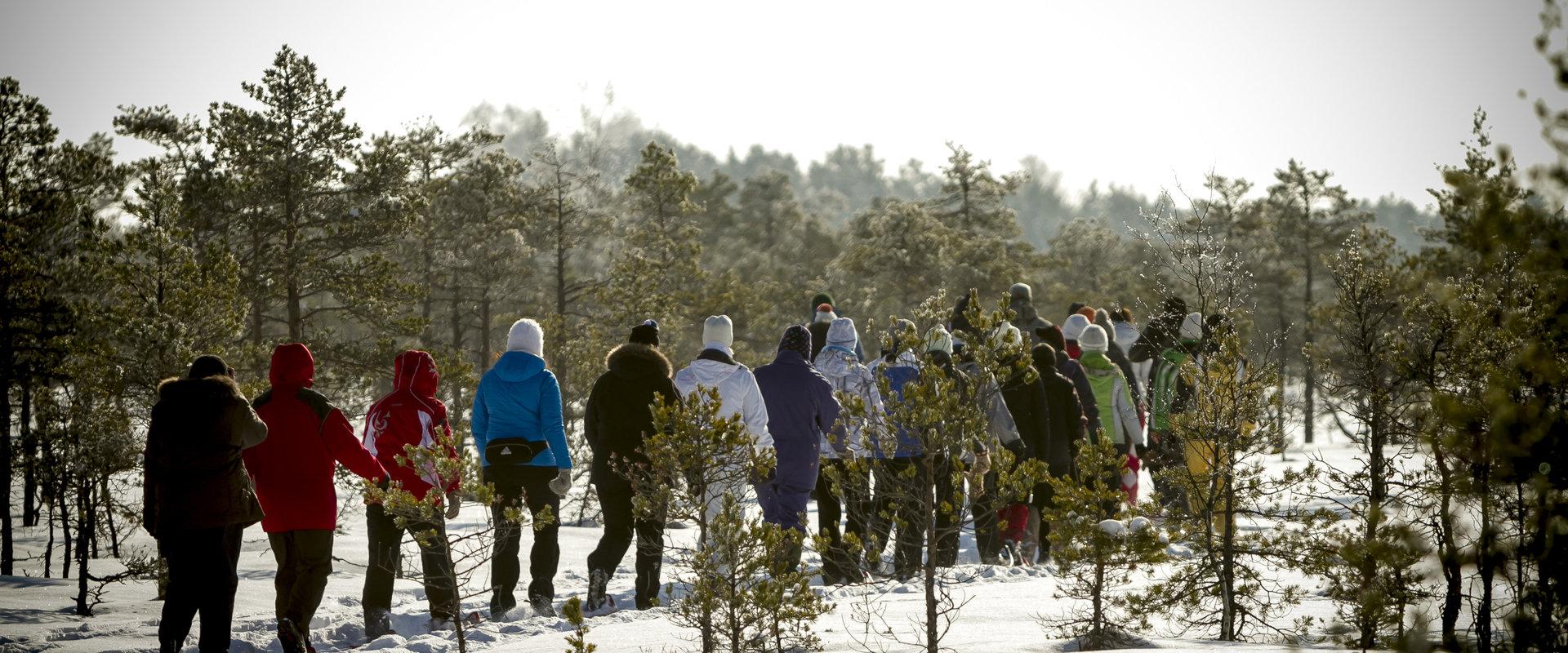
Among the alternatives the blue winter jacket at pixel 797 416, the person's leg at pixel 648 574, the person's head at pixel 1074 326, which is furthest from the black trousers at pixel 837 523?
the person's head at pixel 1074 326

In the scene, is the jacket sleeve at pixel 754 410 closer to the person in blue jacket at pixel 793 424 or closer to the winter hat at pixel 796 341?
the person in blue jacket at pixel 793 424

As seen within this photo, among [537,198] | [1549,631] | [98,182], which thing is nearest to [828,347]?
[1549,631]

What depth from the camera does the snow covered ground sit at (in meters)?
6.20

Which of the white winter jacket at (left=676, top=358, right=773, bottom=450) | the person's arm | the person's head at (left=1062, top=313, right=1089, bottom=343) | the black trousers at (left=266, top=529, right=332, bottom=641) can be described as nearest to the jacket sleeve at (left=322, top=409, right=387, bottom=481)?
the black trousers at (left=266, top=529, right=332, bottom=641)

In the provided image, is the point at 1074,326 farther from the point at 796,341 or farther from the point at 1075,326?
the point at 796,341

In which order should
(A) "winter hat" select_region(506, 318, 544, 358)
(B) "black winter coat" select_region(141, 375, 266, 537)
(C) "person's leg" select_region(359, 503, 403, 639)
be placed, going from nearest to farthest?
(B) "black winter coat" select_region(141, 375, 266, 537)
(C) "person's leg" select_region(359, 503, 403, 639)
(A) "winter hat" select_region(506, 318, 544, 358)

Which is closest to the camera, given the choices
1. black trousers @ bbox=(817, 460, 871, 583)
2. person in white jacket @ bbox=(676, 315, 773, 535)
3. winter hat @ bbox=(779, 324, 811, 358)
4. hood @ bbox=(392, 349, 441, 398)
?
hood @ bbox=(392, 349, 441, 398)

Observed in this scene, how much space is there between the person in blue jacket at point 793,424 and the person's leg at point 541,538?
1.52 m

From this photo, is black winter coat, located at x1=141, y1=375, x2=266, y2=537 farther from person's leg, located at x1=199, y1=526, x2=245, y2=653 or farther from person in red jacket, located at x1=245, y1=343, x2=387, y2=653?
person in red jacket, located at x1=245, y1=343, x2=387, y2=653

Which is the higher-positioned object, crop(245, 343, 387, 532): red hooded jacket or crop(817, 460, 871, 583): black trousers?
crop(245, 343, 387, 532): red hooded jacket

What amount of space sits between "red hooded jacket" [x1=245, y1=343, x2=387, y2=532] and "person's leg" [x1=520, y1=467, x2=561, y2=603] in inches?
43.2

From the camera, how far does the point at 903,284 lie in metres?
31.1

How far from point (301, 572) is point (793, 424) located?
3.44 m

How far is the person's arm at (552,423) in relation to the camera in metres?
7.70
